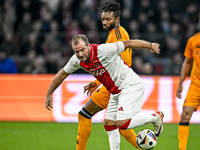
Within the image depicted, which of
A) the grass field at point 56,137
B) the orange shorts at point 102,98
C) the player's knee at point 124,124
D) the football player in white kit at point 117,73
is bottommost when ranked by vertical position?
the grass field at point 56,137

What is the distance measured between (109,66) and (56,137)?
2.89m

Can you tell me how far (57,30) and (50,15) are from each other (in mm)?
616

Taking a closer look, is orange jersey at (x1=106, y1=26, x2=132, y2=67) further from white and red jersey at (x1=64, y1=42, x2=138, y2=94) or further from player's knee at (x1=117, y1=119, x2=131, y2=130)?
player's knee at (x1=117, y1=119, x2=131, y2=130)

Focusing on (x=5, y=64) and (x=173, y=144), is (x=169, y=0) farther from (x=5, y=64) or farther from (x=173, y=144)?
(x=173, y=144)

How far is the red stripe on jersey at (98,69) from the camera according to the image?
164 inches

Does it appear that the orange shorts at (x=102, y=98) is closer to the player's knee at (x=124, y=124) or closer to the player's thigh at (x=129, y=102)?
the player's thigh at (x=129, y=102)

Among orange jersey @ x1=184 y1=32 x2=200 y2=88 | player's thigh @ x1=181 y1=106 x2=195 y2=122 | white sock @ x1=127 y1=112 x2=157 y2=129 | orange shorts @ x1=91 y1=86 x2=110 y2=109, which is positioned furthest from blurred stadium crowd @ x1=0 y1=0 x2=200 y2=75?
white sock @ x1=127 y1=112 x2=157 y2=129

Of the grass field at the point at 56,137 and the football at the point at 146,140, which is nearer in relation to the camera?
the football at the point at 146,140

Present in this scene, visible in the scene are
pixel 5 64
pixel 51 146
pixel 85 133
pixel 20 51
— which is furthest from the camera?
pixel 20 51

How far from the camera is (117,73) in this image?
4281mm

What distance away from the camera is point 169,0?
12477 mm

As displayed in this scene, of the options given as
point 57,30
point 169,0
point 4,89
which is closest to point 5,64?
point 4,89

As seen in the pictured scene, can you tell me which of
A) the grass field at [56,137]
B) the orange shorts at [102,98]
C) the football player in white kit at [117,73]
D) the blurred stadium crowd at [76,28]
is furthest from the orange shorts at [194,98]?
the blurred stadium crowd at [76,28]

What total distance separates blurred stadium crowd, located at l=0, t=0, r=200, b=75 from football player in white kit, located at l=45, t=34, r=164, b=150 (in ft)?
20.1
